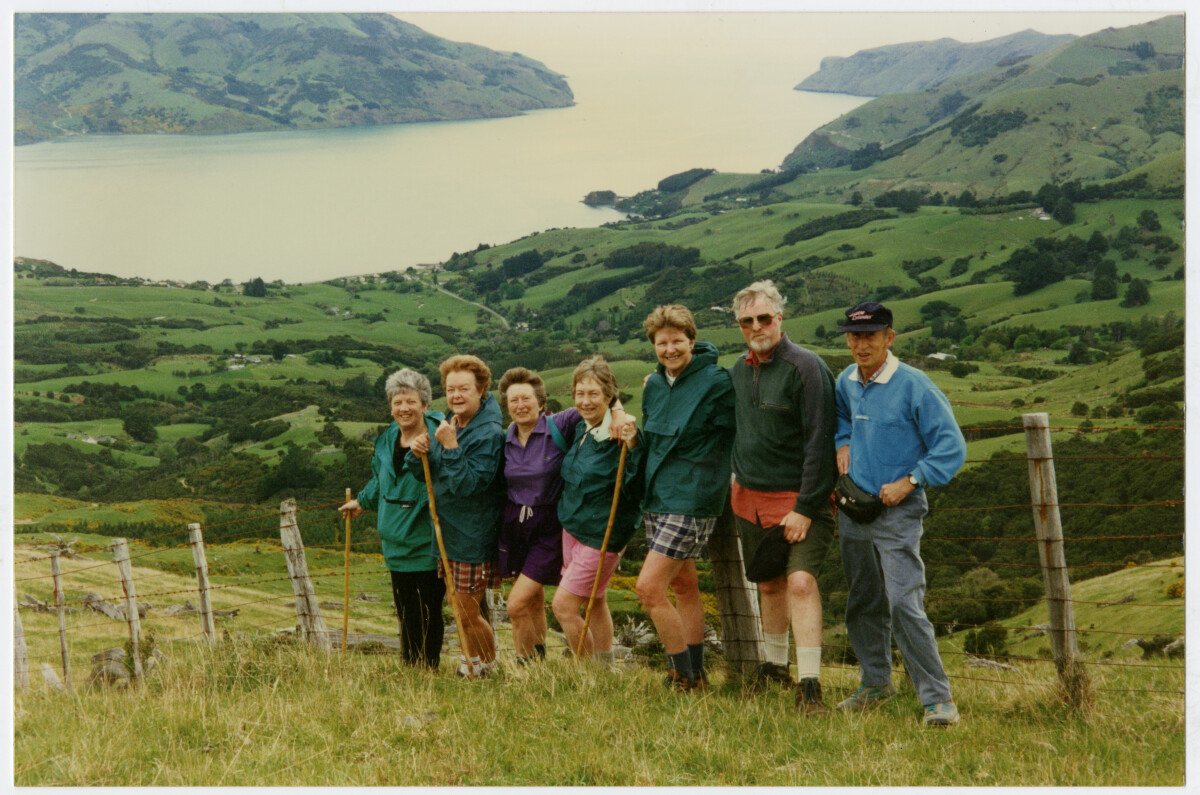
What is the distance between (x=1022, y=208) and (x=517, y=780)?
522 feet

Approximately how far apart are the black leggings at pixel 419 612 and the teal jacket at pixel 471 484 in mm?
263

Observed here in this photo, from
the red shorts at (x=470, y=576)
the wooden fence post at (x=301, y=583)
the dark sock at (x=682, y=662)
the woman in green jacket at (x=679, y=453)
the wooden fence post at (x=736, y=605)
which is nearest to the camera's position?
the woman in green jacket at (x=679, y=453)

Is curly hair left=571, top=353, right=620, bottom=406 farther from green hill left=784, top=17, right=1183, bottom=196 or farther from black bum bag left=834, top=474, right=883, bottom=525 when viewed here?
green hill left=784, top=17, right=1183, bottom=196

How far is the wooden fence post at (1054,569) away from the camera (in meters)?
4.39

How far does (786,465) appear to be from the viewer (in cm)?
449

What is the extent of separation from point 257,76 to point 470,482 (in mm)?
145606

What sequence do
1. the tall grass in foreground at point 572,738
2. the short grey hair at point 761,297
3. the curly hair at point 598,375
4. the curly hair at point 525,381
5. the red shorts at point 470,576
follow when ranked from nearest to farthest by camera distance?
the tall grass in foreground at point 572,738
the short grey hair at point 761,297
the curly hair at point 598,375
the curly hair at point 525,381
the red shorts at point 470,576

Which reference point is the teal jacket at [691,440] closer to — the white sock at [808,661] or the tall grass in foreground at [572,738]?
the white sock at [808,661]

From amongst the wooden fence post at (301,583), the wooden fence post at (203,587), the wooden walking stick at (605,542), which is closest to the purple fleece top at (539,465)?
the wooden walking stick at (605,542)

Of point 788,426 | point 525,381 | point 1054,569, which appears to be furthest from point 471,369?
point 1054,569

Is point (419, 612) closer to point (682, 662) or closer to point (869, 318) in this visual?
point (682, 662)

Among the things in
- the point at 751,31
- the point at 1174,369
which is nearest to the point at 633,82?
the point at 751,31

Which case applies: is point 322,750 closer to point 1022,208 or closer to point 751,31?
point 751,31

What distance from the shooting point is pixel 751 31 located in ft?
280
